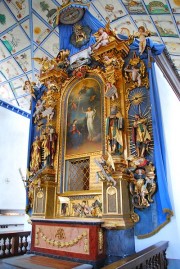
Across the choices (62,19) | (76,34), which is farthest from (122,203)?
(62,19)

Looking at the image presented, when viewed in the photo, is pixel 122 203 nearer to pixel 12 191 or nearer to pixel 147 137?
pixel 147 137

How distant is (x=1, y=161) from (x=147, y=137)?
6.34 meters

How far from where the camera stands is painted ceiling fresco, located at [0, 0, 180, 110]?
6094 mm

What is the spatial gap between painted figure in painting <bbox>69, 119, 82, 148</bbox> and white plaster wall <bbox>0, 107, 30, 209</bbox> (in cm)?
422

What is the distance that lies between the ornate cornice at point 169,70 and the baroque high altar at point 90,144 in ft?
2.79

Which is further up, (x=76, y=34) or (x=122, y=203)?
(x=76, y=34)

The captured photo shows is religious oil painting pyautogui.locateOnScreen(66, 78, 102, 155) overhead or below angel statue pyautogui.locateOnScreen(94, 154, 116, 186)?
overhead

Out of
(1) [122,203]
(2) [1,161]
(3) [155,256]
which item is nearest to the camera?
(3) [155,256]

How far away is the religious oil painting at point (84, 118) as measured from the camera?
5.77m

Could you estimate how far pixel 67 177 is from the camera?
19.4ft

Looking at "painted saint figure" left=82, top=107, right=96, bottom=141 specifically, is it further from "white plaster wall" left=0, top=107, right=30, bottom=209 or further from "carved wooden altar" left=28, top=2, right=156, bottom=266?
"white plaster wall" left=0, top=107, right=30, bottom=209

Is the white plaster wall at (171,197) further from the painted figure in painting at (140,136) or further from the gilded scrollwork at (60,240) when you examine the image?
the gilded scrollwork at (60,240)

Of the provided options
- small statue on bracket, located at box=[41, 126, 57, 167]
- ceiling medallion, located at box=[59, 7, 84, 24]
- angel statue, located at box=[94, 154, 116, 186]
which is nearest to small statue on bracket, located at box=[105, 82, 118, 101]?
angel statue, located at box=[94, 154, 116, 186]

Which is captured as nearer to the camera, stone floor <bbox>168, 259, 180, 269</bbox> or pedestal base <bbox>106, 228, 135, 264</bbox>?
stone floor <bbox>168, 259, 180, 269</bbox>
